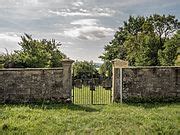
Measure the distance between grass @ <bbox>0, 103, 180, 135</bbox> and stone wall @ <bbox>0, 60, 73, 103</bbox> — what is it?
6.78 ft

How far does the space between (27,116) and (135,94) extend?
20.6ft

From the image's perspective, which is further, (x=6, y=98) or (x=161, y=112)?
(x=6, y=98)

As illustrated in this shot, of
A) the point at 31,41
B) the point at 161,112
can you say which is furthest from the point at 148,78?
the point at 31,41

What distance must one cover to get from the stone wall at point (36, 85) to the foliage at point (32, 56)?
14016 millimetres

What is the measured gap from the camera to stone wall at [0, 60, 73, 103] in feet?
55.6

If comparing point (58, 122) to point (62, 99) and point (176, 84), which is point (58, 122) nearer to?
point (62, 99)

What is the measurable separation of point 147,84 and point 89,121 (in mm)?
6032

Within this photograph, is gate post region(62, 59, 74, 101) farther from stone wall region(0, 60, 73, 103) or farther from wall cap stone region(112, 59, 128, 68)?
wall cap stone region(112, 59, 128, 68)

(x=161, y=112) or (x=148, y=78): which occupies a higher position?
(x=148, y=78)

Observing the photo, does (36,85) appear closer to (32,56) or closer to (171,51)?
(32,56)

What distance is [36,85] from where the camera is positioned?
1700cm

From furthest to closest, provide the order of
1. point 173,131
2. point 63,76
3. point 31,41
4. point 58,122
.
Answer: point 31,41 → point 63,76 → point 58,122 → point 173,131

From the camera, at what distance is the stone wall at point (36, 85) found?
1694cm

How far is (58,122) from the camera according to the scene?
38.9ft
